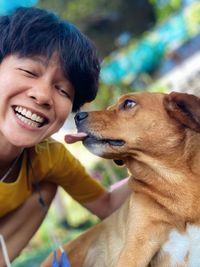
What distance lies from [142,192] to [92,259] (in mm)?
538

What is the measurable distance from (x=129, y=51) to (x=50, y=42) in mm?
5194

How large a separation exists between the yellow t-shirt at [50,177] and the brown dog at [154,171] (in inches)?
16.0

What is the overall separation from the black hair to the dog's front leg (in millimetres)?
736

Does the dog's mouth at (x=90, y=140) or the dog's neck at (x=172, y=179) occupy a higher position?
the dog's mouth at (x=90, y=140)

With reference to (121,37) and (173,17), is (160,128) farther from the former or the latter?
(173,17)

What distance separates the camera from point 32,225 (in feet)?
9.73

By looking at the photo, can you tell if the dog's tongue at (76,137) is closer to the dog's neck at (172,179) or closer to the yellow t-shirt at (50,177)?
the dog's neck at (172,179)

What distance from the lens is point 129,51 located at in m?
7.41

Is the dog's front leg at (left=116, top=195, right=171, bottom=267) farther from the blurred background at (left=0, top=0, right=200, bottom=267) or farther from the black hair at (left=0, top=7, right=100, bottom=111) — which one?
the blurred background at (left=0, top=0, right=200, bottom=267)

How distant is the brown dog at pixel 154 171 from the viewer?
7.19 feet

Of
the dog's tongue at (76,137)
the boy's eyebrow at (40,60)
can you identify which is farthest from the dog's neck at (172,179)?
the boy's eyebrow at (40,60)

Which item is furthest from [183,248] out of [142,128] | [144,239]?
[142,128]

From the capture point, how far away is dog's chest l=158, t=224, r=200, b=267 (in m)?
2.17

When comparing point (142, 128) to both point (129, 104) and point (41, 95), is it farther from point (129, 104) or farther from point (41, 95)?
point (41, 95)
